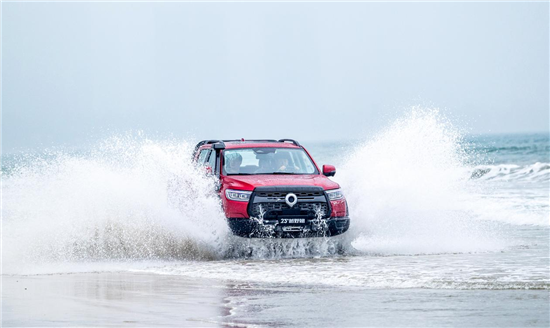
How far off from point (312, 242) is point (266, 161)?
175cm

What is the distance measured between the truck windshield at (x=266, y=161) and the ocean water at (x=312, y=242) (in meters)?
0.56

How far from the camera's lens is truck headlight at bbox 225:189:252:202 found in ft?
41.4

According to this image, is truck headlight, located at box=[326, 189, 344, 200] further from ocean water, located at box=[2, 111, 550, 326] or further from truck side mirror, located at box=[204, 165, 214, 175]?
truck side mirror, located at box=[204, 165, 214, 175]

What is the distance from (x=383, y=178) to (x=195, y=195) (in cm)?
402

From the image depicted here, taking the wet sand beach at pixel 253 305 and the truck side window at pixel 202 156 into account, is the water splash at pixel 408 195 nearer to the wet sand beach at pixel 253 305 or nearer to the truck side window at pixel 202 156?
the truck side window at pixel 202 156

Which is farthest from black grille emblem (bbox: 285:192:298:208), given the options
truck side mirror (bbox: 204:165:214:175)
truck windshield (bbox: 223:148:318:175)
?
truck side mirror (bbox: 204:165:214:175)

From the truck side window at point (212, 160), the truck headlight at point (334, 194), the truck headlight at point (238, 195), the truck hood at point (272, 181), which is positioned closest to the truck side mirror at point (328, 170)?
the truck hood at point (272, 181)

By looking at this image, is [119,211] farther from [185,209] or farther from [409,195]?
[409,195]

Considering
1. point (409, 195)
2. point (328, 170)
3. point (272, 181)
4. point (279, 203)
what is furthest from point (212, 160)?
point (409, 195)

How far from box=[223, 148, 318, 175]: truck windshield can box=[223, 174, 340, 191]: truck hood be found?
13.6 inches

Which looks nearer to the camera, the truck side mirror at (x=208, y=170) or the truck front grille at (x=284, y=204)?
the truck front grille at (x=284, y=204)

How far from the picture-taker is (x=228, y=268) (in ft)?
38.0

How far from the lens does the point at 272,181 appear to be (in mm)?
12914

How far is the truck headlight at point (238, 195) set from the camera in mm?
12625
